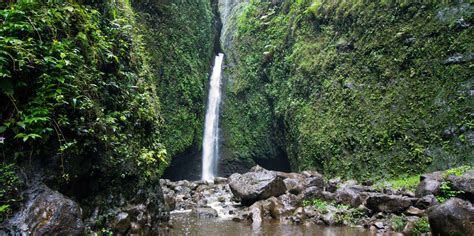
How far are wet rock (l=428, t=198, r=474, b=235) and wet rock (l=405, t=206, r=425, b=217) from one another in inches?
62.1

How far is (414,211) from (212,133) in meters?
13.8

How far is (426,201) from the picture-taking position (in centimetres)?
770

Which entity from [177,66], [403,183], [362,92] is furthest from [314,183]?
[177,66]

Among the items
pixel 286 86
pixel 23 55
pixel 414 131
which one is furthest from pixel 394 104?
pixel 23 55

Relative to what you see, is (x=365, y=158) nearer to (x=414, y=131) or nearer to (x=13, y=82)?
(x=414, y=131)

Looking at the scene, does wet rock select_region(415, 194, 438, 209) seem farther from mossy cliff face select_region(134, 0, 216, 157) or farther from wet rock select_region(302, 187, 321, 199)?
mossy cliff face select_region(134, 0, 216, 157)

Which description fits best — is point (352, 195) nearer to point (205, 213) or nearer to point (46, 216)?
point (205, 213)

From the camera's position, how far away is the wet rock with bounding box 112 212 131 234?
4.59 m

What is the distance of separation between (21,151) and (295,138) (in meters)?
13.9

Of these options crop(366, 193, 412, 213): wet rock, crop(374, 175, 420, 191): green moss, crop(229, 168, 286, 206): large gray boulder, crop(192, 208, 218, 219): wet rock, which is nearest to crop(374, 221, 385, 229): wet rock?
crop(366, 193, 412, 213): wet rock

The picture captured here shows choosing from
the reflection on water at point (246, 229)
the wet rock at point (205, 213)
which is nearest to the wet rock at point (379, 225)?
the reflection on water at point (246, 229)

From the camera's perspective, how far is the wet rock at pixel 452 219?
18.1ft

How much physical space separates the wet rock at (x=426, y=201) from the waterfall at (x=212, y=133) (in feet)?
40.9

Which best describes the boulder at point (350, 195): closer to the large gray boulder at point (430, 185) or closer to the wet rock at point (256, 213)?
the large gray boulder at point (430, 185)
